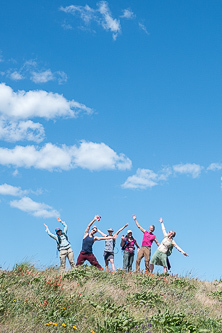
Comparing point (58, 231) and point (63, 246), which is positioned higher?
point (58, 231)

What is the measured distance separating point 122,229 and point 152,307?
8.59 metres

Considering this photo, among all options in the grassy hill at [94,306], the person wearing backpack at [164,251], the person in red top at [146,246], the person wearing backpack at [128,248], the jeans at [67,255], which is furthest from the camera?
the person wearing backpack at [128,248]

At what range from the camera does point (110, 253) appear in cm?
1800

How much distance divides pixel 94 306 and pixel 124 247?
399 inches

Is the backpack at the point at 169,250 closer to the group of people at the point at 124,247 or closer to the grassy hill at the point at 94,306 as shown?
the group of people at the point at 124,247

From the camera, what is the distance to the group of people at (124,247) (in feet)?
53.5

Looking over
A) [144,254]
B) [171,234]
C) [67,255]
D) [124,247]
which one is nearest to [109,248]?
[124,247]

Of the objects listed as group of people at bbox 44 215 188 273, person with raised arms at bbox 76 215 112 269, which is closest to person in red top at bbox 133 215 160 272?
group of people at bbox 44 215 188 273

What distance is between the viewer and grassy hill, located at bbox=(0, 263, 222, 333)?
7.29m

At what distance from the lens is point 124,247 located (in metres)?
18.5

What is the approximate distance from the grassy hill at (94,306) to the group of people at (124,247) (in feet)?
12.2

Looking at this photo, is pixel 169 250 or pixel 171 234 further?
pixel 169 250

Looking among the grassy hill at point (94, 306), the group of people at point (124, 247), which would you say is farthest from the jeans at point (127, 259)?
the grassy hill at point (94, 306)

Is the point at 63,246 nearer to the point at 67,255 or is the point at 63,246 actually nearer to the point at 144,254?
the point at 67,255
